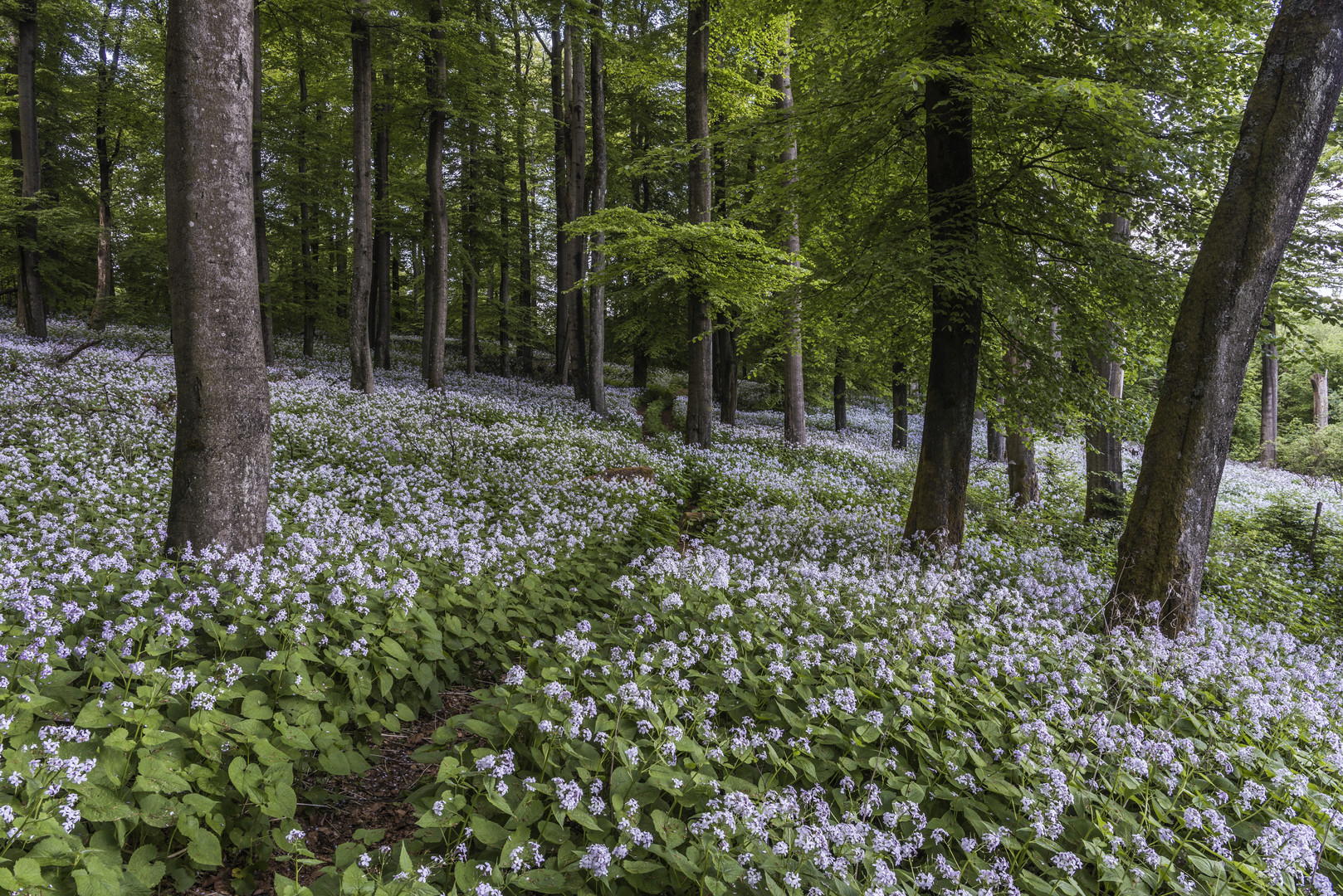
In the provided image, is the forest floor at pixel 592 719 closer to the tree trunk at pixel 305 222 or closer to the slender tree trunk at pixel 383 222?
the slender tree trunk at pixel 383 222

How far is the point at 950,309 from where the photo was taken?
25.8 feet

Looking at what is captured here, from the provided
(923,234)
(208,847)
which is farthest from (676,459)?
(208,847)

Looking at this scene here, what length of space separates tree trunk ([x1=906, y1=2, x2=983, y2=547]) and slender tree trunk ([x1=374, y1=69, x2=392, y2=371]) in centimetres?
1756

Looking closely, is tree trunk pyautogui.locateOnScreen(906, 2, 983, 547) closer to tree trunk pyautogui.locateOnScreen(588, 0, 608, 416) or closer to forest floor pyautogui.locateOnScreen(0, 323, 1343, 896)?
forest floor pyautogui.locateOnScreen(0, 323, 1343, 896)

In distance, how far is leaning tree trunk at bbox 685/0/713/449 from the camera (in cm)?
1412

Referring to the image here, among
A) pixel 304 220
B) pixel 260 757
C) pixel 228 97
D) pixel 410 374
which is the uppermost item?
pixel 304 220

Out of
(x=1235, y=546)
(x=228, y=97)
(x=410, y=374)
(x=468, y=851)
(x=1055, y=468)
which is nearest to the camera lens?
(x=468, y=851)

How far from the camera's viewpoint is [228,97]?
4.42 metres

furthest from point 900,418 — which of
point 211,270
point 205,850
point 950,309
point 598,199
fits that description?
point 205,850

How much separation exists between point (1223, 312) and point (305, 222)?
29.9 meters

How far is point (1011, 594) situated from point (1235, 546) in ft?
25.0

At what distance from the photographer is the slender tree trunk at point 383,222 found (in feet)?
65.8

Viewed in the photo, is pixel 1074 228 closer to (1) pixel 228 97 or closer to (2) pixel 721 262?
(2) pixel 721 262

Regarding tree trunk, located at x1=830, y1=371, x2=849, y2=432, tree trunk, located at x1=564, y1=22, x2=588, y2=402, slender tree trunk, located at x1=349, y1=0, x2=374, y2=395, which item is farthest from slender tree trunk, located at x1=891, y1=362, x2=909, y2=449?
slender tree trunk, located at x1=349, y1=0, x2=374, y2=395
